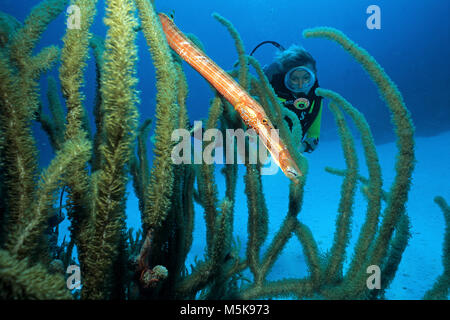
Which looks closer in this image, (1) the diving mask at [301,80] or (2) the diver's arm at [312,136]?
(2) the diver's arm at [312,136]

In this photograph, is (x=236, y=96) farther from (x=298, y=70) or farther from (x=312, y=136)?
(x=298, y=70)

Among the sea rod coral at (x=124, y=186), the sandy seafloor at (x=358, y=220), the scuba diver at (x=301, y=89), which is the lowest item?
the sandy seafloor at (x=358, y=220)

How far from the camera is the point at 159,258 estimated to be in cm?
209

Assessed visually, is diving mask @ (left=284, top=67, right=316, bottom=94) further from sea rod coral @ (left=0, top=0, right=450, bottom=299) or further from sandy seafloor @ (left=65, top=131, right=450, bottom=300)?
sandy seafloor @ (left=65, top=131, right=450, bottom=300)

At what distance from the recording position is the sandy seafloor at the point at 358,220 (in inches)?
194

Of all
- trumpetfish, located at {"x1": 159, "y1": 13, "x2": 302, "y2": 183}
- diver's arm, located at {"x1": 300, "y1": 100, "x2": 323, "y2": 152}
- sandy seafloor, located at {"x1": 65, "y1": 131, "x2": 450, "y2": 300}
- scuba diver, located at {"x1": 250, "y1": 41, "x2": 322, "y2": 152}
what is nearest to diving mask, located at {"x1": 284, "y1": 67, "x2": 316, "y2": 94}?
scuba diver, located at {"x1": 250, "y1": 41, "x2": 322, "y2": 152}

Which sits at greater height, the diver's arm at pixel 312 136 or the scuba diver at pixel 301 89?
the scuba diver at pixel 301 89

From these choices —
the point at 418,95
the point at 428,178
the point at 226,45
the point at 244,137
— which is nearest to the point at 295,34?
the point at 226,45

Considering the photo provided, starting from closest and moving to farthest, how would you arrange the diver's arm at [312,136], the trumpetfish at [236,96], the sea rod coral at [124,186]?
1. the sea rod coral at [124,186]
2. the trumpetfish at [236,96]
3. the diver's arm at [312,136]

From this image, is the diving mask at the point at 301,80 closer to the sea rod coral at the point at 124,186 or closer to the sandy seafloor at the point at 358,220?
the sea rod coral at the point at 124,186

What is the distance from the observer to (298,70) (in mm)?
4996

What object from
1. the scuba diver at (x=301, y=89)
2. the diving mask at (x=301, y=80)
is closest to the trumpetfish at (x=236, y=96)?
the scuba diver at (x=301, y=89)

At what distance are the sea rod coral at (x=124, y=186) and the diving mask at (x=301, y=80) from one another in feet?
6.16

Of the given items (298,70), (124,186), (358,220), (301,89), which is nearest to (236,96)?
(124,186)
